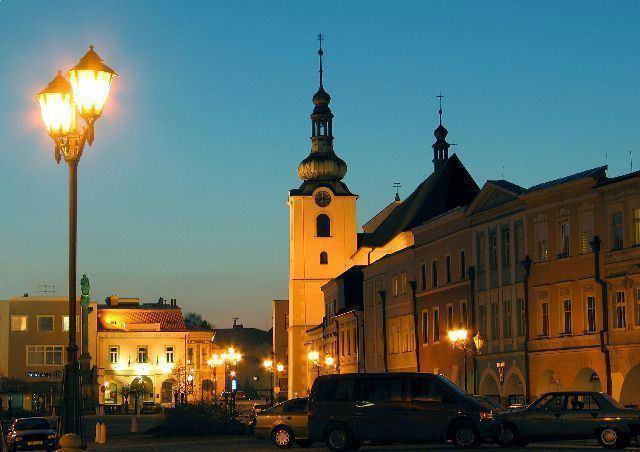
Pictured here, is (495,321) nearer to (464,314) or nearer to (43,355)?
(464,314)

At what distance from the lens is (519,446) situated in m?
35.1

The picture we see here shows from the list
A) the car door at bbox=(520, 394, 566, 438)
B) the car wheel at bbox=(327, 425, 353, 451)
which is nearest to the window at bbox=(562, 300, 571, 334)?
the car door at bbox=(520, 394, 566, 438)

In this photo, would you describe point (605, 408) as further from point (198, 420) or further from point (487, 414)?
point (198, 420)

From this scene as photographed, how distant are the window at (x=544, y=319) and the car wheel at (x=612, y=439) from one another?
23.7 metres

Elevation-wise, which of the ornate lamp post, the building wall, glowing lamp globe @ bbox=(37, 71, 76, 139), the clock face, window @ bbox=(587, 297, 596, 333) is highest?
the clock face

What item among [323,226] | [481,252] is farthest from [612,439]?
[323,226]

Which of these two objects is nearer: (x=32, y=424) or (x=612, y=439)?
(x=612, y=439)

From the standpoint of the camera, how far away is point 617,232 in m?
51.8

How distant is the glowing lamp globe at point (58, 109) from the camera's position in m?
20.6

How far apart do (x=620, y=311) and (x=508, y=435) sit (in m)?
17.9

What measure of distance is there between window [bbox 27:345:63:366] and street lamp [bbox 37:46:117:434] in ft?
352

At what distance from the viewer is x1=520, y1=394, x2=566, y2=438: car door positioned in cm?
3419

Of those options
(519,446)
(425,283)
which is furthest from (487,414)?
(425,283)

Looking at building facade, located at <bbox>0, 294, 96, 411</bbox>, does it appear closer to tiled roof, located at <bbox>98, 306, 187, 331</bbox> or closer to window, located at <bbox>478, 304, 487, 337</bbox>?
tiled roof, located at <bbox>98, 306, 187, 331</bbox>
